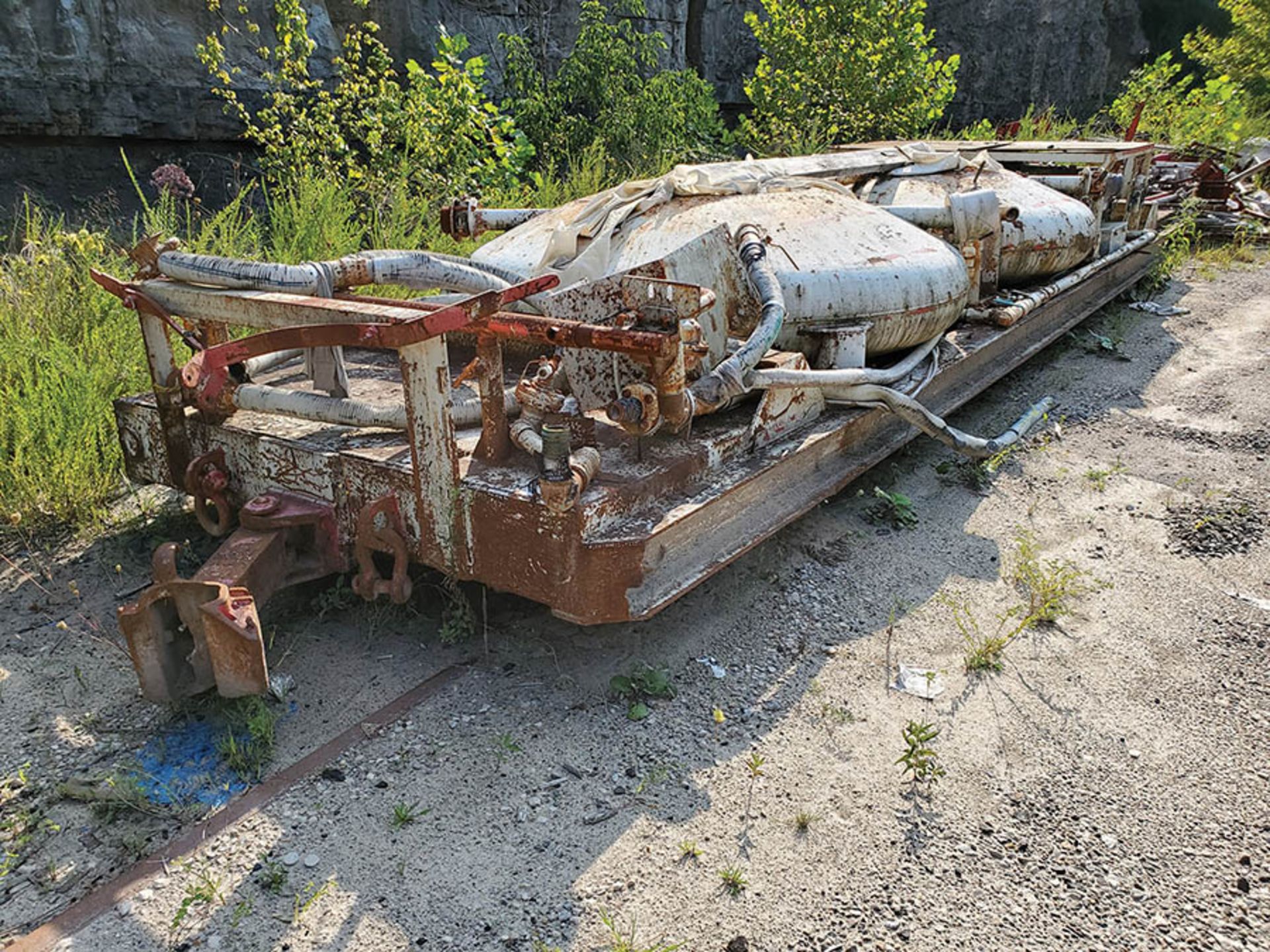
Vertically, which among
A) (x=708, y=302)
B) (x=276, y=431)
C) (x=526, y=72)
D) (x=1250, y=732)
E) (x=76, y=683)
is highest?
(x=526, y=72)

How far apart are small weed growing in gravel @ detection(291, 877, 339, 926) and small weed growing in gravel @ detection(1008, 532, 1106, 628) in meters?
1.96

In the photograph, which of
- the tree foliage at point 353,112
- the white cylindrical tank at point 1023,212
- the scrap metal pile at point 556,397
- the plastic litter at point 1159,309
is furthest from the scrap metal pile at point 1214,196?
the tree foliage at point 353,112

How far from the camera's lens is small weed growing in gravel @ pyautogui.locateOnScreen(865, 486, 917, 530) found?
11.1ft

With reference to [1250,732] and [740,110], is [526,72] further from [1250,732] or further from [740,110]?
[1250,732]

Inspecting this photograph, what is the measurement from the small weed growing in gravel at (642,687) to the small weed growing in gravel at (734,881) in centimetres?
54

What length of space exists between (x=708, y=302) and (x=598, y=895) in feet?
4.61

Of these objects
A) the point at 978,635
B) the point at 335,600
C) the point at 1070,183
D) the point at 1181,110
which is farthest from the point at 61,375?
the point at 1181,110

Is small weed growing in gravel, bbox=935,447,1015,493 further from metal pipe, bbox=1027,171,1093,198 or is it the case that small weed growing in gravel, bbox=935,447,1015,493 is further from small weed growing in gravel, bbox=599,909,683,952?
small weed growing in gravel, bbox=599,909,683,952

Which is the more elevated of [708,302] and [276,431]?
[708,302]

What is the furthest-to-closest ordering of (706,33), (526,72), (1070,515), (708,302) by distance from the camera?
(706,33), (526,72), (1070,515), (708,302)

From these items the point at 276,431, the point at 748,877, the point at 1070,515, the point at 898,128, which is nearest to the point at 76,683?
the point at 276,431

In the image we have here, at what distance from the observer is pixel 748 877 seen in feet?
6.27

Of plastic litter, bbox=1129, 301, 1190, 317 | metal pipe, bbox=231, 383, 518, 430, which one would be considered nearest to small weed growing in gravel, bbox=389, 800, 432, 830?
metal pipe, bbox=231, 383, 518, 430

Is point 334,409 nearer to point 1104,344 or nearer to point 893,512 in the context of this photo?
point 893,512
